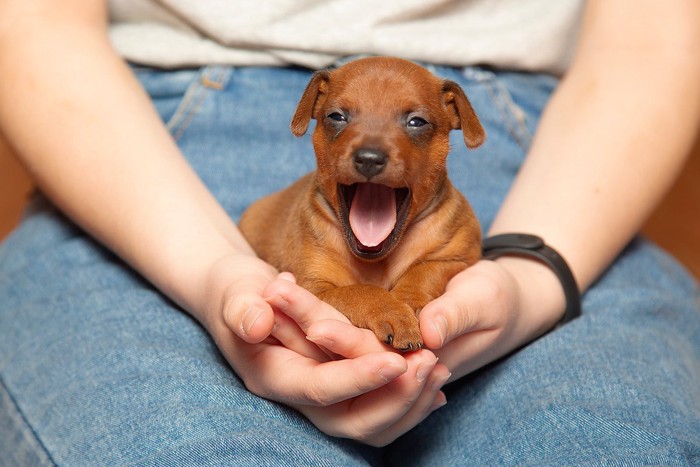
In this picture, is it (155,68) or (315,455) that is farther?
(155,68)

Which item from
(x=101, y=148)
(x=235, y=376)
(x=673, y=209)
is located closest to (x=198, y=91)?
(x=101, y=148)

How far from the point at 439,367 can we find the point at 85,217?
1.61 m

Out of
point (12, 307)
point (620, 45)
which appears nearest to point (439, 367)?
point (12, 307)

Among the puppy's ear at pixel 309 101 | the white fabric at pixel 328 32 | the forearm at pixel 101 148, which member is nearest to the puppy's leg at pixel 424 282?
the puppy's ear at pixel 309 101

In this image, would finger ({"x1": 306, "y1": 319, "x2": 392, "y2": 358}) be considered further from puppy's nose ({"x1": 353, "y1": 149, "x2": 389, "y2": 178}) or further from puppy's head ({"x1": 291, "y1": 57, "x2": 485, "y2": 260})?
puppy's nose ({"x1": 353, "y1": 149, "x2": 389, "y2": 178})

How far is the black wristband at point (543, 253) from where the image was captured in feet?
9.86

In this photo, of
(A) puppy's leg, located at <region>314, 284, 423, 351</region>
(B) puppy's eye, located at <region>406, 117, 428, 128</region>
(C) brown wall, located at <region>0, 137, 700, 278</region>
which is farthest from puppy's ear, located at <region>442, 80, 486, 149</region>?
(C) brown wall, located at <region>0, 137, 700, 278</region>

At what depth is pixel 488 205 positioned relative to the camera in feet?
11.1

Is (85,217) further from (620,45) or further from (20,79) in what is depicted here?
(620,45)

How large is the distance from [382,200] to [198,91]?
1295mm

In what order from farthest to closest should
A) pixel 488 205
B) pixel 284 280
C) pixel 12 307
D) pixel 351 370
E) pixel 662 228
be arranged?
pixel 662 228, pixel 488 205, pixel 12 307, pixel 284 280, pixel 351 370

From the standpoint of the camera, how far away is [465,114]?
2.38 metres

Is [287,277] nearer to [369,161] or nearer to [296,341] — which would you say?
[296,341]

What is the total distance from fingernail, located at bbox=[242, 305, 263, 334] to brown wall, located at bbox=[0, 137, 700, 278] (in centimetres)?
Result: 417
